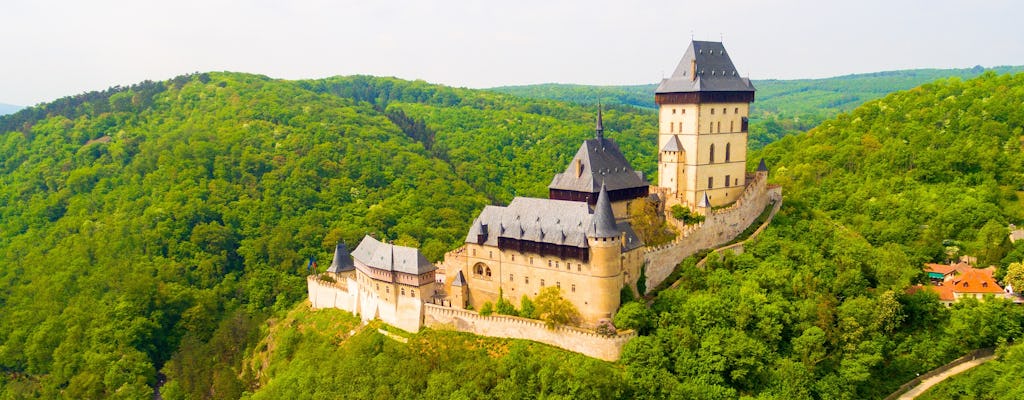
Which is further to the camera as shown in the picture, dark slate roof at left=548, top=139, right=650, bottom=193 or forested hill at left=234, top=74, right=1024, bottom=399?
dark slate roof at left=548, top=139, right=650, bottom=193

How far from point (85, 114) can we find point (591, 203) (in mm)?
119460

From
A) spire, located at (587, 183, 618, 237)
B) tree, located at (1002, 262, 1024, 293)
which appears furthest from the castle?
tree, located at (1002, 262, 1024, 293)

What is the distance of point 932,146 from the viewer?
255 ft

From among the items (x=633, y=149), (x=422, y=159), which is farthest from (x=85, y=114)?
(x=633, y=149)

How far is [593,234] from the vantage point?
153 feet

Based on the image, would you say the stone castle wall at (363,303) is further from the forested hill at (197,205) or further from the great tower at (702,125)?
the great tower at (702,125)

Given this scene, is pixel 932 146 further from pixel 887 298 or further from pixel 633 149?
pixel 633 149

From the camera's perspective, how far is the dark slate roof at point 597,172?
171 feet

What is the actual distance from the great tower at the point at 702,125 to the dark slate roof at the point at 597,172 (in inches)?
139

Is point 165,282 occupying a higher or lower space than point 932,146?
lower

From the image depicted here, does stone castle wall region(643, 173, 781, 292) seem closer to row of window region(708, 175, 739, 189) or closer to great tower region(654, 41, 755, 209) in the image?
row of window region(708, 175, 739, 189)

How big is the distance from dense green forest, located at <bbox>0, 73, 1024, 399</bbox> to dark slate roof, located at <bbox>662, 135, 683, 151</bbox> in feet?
30.0

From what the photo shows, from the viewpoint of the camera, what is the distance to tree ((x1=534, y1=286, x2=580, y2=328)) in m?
47.4

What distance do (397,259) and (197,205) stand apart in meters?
51.5
